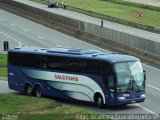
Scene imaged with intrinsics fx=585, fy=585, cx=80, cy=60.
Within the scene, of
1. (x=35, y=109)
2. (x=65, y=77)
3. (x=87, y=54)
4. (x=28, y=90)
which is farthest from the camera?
(x=28, y=90)

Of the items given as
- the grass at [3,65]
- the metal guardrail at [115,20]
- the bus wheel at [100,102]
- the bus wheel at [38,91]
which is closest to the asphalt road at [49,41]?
the bus wheel at [100,102]

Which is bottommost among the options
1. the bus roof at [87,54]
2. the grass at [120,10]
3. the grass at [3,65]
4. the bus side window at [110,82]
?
the grass at [120,10]

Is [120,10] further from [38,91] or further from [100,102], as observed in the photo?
[100,102]

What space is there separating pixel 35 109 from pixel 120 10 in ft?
209

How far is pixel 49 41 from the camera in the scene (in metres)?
61.6

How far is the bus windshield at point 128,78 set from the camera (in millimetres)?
29023

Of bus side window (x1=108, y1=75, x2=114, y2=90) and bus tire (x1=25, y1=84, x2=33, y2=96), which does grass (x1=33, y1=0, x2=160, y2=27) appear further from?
bus side window (x1=108, y1=75, x2=114, y2=90)

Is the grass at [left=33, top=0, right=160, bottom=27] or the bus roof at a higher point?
the bus roof

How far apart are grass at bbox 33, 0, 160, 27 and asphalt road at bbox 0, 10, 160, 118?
1280cm

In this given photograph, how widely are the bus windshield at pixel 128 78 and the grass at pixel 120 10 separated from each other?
140 feet

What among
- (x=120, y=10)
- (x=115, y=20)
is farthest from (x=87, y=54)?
(x=120, y=10)

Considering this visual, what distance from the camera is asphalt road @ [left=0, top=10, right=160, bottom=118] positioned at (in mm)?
29292

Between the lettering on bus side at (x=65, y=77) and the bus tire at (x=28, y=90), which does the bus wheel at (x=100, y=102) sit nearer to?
the lettering on bus side at (x=65, y=77)

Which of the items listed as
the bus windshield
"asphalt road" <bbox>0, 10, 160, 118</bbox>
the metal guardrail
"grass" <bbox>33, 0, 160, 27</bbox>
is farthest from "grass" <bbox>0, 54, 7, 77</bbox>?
"grass" <bbox>33, 0, 160, 27</bbox>
